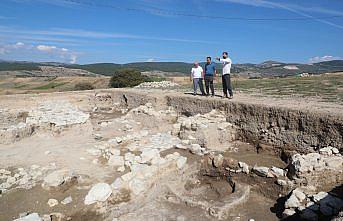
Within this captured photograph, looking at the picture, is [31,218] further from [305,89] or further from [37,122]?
[305,89]

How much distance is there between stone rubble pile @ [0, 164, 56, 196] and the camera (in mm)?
6738

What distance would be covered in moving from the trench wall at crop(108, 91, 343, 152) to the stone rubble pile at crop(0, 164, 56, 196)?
569 centimetres

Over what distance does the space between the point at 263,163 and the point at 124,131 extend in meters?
5.21

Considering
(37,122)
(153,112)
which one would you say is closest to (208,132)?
(153,112)

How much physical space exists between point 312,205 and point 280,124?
344cm

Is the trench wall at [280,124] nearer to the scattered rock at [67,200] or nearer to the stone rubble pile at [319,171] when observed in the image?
the stone rubble pile at [319,171]

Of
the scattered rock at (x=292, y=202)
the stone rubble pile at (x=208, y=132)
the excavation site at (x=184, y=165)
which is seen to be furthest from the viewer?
the stone rubble pile at (x=208, y=132)

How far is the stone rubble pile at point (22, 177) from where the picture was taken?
265 inches

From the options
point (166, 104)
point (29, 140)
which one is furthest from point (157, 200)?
point (166, 104)

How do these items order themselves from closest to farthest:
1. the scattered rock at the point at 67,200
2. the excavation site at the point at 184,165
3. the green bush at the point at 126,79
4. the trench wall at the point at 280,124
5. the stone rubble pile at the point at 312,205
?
1. the stone rubble pile at the point at 312,205
2. the excavation site at the point at 184,165
3. the scattered rock at the point at 67,200
4. the trench wall at the point at 280,124
5. the green bush at the point at 126,79

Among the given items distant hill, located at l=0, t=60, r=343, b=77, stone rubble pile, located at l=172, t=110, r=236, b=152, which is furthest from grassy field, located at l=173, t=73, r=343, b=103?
distant hill, located at l=0, t=60, r=343, b=77

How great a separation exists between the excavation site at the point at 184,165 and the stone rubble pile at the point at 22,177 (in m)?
0.03

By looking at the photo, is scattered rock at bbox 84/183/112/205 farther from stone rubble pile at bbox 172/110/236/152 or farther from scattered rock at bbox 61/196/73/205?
stone rubble pile at bbox 172/110/236/152

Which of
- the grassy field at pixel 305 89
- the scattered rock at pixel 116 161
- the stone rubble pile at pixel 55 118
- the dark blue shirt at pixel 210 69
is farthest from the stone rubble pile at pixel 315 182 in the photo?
the stone rubble pile at pixel 55 118
